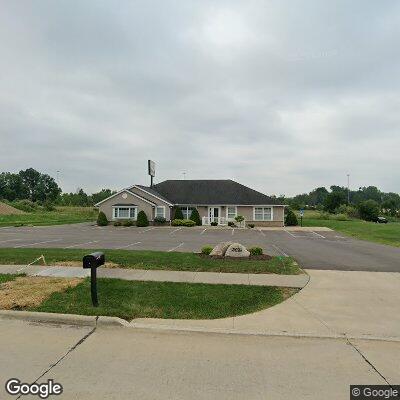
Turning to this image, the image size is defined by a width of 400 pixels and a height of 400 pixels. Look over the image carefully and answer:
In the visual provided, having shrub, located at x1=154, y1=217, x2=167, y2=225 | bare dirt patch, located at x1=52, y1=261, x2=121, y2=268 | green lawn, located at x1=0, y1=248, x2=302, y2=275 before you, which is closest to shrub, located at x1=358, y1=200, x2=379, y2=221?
shrub, located at x1=154, y1=217, x2=167, y2=225

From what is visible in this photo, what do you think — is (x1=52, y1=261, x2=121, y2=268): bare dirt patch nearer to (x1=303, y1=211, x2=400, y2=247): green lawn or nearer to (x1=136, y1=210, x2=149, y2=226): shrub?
(x1=303, y1=211, x2=400, y2=247): green lawn

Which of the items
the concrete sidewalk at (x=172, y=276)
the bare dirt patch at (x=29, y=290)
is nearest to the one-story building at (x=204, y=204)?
the concrete sidewalk at (x=172, y=276)

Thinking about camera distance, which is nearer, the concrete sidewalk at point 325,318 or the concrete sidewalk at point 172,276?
the concrete sidewalk at point 325,318

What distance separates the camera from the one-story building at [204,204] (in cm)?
4091

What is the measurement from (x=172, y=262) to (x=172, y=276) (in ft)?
6.38

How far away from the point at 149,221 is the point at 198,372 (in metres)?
36.0

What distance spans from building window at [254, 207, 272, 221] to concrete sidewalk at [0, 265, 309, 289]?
3182 cm

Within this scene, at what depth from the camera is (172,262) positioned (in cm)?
1202

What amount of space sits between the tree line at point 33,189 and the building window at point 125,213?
224 feet

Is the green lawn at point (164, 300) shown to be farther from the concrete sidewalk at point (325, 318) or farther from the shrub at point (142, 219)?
the shrub at point (142, 219)

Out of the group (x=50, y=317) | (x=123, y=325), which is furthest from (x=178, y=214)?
(x=123, y=325)

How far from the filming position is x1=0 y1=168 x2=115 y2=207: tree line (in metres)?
111

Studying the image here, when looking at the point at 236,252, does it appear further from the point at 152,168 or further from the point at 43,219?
the point at 43,219

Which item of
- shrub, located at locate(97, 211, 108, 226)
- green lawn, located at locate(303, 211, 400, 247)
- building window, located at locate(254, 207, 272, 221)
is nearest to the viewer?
green lawn, located at locate(303, 211, 400, 247)
